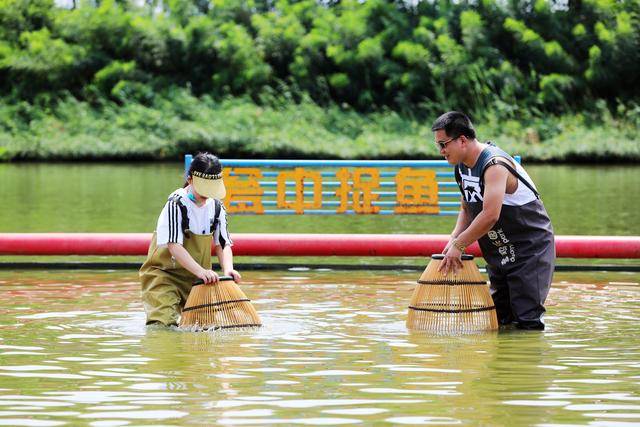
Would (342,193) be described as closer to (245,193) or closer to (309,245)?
(245,193)

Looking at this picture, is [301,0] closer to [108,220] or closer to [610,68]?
[610,68]

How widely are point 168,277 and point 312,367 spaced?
144 centimetres

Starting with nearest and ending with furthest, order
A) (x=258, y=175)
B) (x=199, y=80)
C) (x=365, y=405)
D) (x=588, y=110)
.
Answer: (x=365, y=405) < (x=258, y=175) < (x=588, y=110) < (x=199, y=80)

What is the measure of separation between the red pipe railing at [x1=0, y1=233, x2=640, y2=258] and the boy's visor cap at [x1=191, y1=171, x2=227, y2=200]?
12.2 feet

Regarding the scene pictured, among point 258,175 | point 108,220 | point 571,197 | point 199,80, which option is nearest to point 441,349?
point 258,175

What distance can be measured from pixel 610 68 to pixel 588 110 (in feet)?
5.65

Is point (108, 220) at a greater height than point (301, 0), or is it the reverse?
point (301, 0)

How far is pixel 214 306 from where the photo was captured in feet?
25.5

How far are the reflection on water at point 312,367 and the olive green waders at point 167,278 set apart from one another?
0.10 m

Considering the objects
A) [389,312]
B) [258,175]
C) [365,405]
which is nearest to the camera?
[365,405]

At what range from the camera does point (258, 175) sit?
13758 mm

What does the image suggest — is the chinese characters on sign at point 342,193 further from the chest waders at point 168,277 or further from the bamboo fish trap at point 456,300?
the bamboo fish trap at point 456,300

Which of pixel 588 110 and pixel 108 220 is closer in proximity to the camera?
pixel 108 220

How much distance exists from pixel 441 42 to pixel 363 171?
26.0 metres
